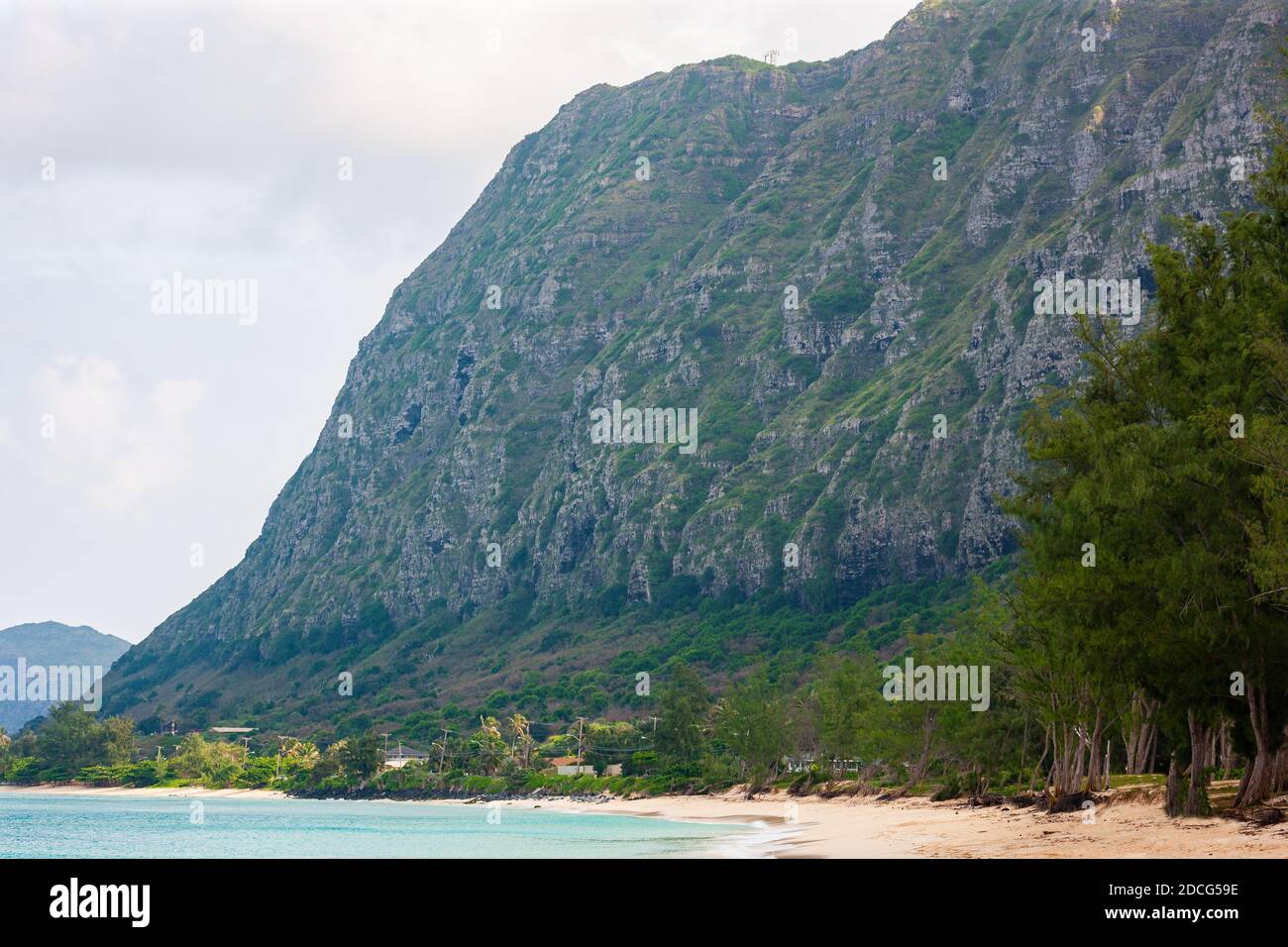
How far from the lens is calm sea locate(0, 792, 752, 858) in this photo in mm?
67312

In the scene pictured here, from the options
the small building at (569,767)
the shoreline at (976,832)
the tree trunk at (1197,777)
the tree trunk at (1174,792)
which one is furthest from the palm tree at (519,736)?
the tree trunk at (1174,792)

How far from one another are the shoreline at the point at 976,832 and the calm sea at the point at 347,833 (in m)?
3.88

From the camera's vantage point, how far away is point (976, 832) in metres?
48.3

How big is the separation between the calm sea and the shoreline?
12.7ft

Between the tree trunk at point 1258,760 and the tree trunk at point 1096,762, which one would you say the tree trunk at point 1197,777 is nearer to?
the tree trunk at point 1258,760

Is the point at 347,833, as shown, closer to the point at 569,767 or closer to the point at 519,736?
the point at 569,767

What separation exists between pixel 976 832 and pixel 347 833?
2266 inches

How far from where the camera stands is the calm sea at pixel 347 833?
67.3 metres

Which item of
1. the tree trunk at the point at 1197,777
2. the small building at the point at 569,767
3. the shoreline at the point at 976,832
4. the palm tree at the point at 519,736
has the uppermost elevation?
the tree trunk at the point at 1197,777

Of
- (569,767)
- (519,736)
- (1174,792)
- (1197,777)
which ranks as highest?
(1197,777)

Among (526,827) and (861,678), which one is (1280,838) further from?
(861,678)

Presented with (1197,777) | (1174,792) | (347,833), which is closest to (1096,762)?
(1174,792)
